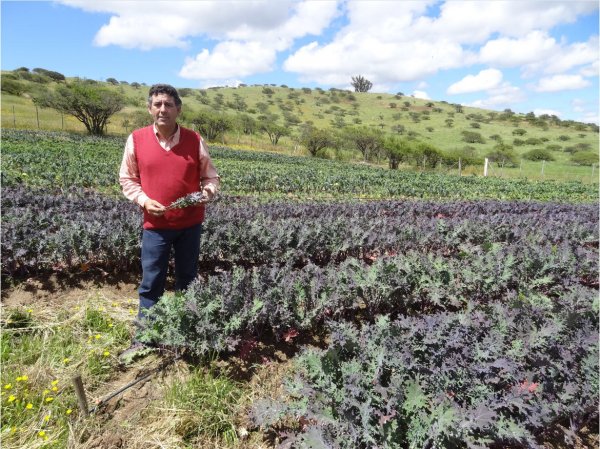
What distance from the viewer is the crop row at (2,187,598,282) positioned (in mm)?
4930

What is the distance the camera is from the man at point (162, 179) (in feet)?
10.6

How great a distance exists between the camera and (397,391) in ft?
7.36

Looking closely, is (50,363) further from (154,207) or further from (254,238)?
(254,238)

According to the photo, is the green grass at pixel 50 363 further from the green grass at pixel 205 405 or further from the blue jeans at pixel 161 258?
the green grass at pixel 205 405

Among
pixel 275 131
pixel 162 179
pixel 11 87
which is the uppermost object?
pixel 11 87

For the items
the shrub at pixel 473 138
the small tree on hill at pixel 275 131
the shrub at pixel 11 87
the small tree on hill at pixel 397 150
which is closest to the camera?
the small tree on hill at pixel 397 150

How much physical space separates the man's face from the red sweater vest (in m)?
0.17

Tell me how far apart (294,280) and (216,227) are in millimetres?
2374

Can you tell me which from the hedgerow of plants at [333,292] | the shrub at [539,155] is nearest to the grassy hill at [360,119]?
the shrub at [539,155]

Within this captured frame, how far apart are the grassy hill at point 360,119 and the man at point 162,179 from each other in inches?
1527

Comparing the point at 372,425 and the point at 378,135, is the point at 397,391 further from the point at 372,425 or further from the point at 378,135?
the point at 378,135

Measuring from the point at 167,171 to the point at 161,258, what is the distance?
82 centimetres

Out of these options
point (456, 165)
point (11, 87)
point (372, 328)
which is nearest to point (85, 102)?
point (11, 87)

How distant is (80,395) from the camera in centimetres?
261
